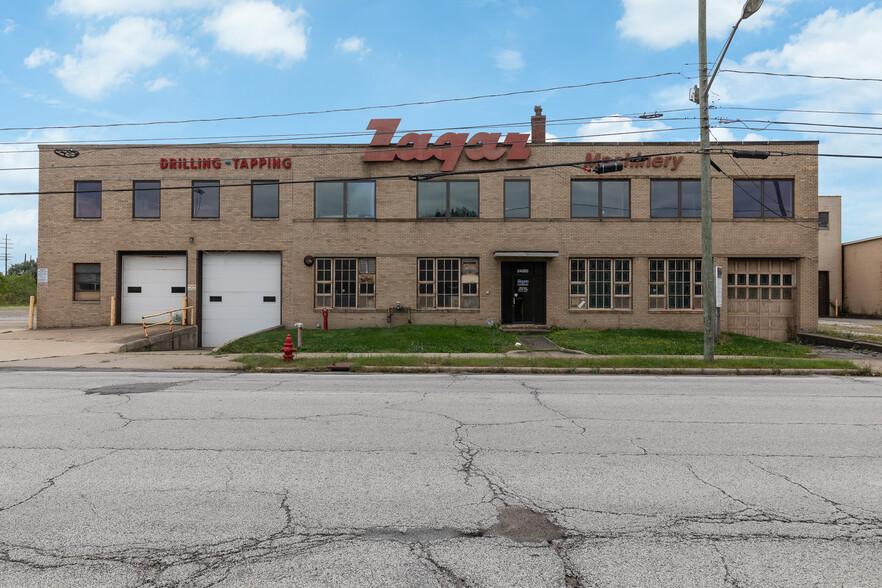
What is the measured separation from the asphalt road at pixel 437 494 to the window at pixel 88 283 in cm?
1762

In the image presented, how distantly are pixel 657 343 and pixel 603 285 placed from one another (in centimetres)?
506

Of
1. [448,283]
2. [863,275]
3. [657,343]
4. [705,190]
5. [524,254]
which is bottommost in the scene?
[657,343]

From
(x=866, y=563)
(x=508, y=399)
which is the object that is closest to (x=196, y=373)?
(x=508, y=399)

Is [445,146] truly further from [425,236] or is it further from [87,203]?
[87,203]

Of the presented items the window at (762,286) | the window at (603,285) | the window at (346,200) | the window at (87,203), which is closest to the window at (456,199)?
the window at (346,200)

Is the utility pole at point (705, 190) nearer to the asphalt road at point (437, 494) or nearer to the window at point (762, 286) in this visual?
the asphalt road at point (437, 494)

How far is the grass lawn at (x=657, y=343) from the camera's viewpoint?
17391 millimetres

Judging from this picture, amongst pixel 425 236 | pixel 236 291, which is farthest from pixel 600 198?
pixel 236 291

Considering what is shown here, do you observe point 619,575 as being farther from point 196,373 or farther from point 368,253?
point 368,253

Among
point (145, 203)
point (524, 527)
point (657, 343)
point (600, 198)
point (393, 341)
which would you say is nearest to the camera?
point (524, 527)

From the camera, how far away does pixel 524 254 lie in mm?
23125

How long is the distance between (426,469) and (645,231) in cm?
2067

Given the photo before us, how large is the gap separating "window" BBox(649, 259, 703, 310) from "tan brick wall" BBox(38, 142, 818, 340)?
1.13 ft

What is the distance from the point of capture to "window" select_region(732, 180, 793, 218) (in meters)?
23.5
